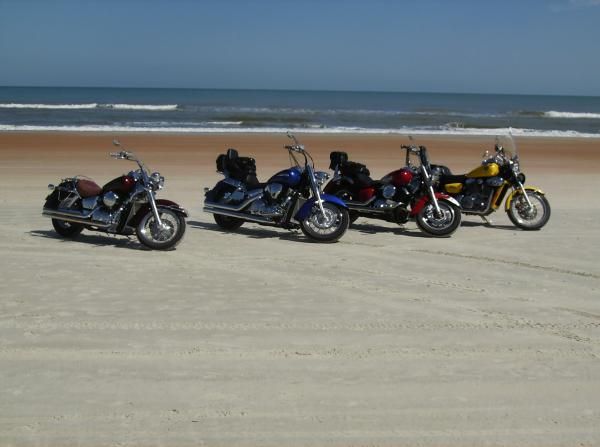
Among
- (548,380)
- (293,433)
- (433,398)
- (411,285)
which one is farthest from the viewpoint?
(411,285)

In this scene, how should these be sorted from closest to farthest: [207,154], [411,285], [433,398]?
[433,398] → [411,285] → [207,154]

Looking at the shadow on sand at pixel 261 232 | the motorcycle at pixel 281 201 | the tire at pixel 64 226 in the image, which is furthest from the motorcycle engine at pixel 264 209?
the tire at pixel 64 226

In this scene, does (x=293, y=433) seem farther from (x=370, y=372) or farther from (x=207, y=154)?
(x=207, y=154)

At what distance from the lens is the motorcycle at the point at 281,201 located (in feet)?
29.1

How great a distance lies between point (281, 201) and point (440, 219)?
1.86 meters

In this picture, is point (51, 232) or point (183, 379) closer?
point (183, 379)

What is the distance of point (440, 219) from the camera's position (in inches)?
371

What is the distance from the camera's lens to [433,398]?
423 cm

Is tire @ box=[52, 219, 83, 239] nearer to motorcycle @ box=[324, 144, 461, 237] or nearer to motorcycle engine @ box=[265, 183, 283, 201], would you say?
motorcycle engine @ box=[265, 183, 283, 201]

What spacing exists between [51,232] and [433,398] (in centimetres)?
613

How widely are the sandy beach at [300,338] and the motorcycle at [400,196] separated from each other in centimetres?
26

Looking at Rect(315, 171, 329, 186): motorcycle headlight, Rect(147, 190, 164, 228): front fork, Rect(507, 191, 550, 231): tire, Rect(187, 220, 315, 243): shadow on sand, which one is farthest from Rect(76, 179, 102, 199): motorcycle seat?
Rect(507, 191, 550, 231): tire

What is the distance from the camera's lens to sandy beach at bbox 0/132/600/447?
3.90 meters

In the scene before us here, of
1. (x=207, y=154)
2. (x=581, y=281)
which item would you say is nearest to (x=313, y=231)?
(x=581, y=281)
